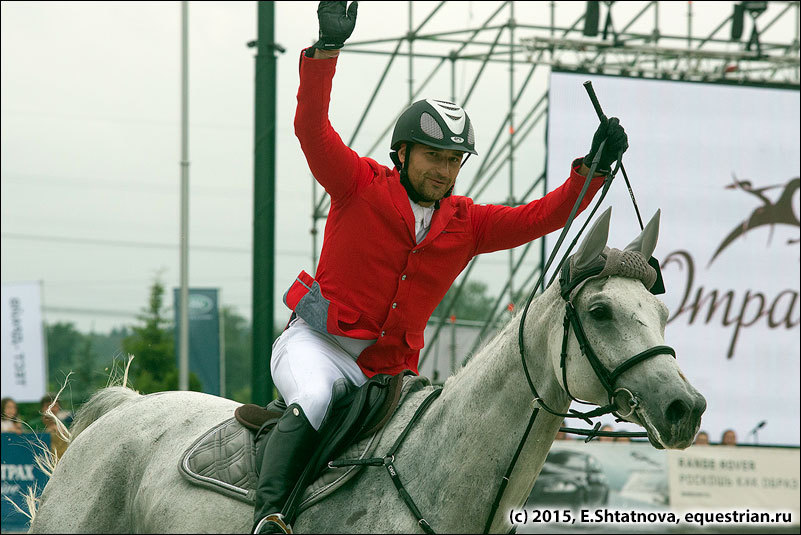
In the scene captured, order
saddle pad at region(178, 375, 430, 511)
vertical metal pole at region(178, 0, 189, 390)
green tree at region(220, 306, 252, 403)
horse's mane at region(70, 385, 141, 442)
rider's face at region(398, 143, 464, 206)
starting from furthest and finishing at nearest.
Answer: green tree at region(220, 306, 252, 403)
vertical metal pole at region(178, 0, 189, 390)
horse's mane at region(70, 385, 141, 442)
rider's face at region(398, 143, 464, 206)
saddle pad at region(178, 375, 430, 511)

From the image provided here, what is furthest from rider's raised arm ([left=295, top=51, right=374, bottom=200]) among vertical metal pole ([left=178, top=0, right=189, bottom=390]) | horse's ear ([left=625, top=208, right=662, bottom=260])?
vertical metal pole ([left=178, top=0, right=189, bottom=390])

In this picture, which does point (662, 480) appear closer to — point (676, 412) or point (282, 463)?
point (282, 463)

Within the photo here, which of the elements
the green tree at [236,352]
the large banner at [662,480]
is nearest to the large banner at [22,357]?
the large banner at [662,480]

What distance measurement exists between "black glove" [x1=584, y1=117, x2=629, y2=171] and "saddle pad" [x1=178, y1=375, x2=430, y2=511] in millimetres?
1204

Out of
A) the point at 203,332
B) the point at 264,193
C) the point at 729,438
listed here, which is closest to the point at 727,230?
the point at 729,438

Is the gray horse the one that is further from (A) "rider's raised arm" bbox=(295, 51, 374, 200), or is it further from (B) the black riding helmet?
(A) "rider's raised arm" bbox=(295, 51, 374, 200)

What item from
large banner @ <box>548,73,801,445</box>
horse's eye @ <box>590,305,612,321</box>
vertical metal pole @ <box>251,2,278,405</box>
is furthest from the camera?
large banner @ <box>548,73,801,445</box>

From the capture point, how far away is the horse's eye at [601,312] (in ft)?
10.8

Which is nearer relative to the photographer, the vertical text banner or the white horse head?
the white horse head

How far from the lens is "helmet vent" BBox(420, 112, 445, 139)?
3.95m

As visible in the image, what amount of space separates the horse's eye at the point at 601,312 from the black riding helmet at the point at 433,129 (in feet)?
3.24

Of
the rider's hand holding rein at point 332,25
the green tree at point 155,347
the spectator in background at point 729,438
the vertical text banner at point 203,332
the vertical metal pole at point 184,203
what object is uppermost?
the rider's hand holding rein at point 332,25

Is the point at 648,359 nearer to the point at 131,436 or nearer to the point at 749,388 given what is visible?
the point at 131,436

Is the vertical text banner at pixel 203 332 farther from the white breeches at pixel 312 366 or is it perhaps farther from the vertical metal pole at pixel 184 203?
the white breeches at pixel 312 366
